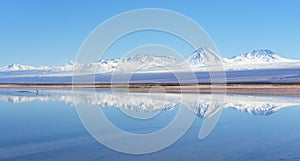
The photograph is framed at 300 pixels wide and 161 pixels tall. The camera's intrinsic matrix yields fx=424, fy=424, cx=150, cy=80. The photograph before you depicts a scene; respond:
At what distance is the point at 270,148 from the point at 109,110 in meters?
11.5

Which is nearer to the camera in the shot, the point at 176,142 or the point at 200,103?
the point at 176,142

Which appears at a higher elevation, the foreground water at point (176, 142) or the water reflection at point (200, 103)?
the water reflection at point (200, 103)

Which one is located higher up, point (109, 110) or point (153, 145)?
point (109, 110)

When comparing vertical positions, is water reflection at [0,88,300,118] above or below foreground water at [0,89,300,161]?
above

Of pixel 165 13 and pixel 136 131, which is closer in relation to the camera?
pixel 136 131

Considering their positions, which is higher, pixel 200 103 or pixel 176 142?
pixel 200 103

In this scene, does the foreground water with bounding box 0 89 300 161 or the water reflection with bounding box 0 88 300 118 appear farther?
the water reflection with bounding box 0 88 300 118

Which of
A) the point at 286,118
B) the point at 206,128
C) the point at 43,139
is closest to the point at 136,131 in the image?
the point at 206,128

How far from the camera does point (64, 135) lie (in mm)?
12453

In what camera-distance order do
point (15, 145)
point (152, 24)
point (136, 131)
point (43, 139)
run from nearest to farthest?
point (15, 145) → point (43, 139) → point (136, 131) → point (152, 24)

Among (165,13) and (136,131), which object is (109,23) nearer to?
(165,13)

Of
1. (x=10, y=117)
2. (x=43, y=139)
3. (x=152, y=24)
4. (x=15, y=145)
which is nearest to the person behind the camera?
(x=15, y=145)

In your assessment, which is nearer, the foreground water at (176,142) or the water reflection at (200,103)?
the foreground water at (176,142)

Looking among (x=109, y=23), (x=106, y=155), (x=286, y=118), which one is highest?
(x=109, y=23)
